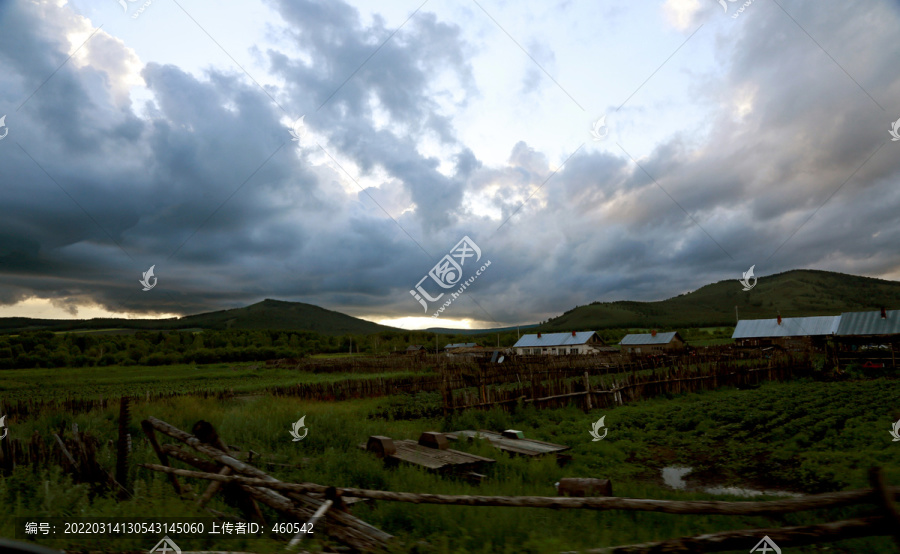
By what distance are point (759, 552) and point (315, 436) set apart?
8.45 m

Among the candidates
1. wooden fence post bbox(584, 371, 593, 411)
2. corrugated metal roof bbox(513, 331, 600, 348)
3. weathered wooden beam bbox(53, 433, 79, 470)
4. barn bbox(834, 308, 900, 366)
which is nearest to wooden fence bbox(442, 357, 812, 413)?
wooden fence post bbox(584, 371, 593, 411)

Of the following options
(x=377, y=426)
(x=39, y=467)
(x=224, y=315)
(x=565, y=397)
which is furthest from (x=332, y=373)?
(x=224, y=315)

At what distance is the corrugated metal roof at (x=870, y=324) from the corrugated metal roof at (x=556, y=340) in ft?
114

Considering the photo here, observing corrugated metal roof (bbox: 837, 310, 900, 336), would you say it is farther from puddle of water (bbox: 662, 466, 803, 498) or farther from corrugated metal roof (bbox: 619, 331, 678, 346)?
corrugated metal roof (bbox: 619, 331, 678, 346)

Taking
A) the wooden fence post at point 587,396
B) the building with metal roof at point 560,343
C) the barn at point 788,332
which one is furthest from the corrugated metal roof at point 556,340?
the wooden fence post at point 587,396

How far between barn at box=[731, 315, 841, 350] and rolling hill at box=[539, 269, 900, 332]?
102 meters

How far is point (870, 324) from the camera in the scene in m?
26.3

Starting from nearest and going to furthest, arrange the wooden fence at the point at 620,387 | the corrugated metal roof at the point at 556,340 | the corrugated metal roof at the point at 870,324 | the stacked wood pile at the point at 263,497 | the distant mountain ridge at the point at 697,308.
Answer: the stacked wood pile at the point at 263,497
the wooden fence at the point at 620,387
the corrugated metal roof at the point at 870,324
the corrugated metal roof at the point at 556,340
the distant mountain ridge at the point at 697,308

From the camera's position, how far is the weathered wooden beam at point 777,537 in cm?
302

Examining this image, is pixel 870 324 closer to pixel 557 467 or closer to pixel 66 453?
pixel 557 467

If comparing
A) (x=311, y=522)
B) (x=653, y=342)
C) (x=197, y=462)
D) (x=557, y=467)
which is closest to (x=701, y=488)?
(x=557, y=467)

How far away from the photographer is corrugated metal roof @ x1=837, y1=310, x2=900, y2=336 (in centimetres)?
2523

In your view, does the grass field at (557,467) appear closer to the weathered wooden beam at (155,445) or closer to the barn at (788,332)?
the weathered wooden beam at (155,445)

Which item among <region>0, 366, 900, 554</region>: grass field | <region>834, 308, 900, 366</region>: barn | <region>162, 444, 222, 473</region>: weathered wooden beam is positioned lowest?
<region>0, 366, 900, 554</region>: grass field
